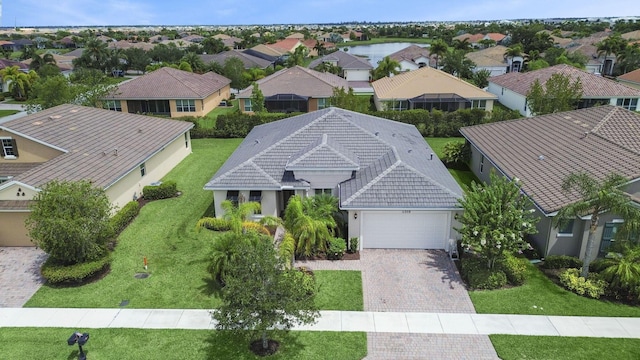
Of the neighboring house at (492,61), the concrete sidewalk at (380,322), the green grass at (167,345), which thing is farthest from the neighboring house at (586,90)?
the green grass at (167,345)

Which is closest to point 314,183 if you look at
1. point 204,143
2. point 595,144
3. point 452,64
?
point 595,144

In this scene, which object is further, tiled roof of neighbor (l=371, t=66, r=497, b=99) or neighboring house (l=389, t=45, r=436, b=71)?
neighboring house (l=389, t=45, r=436, b=71)

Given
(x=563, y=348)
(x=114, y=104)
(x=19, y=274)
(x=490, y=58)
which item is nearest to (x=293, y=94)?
(x=114, y=104)

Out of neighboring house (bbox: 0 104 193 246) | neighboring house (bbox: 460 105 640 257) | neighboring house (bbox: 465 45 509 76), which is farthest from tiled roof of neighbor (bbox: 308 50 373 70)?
neighboring house (bbox: 0 104 193 246)

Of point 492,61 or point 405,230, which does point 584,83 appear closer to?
point 492,61

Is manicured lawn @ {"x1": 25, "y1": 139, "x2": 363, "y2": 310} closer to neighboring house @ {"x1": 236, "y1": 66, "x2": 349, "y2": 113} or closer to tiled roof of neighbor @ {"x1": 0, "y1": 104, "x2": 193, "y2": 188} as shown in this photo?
tiled roof of neighbor @ {"x1": 0, "y1": 104, "x2": 193, "y2": 188}

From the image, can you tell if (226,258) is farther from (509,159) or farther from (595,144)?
(595,144)
